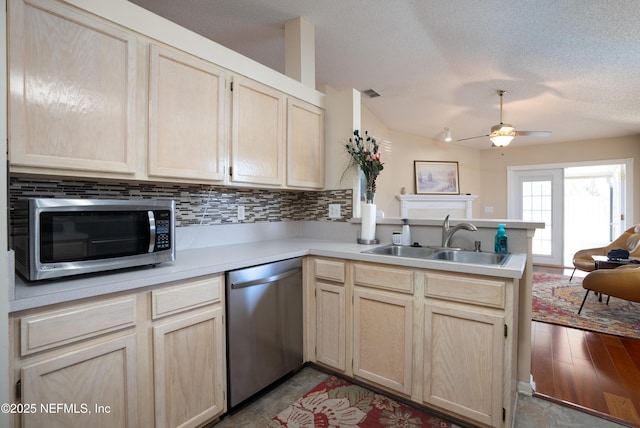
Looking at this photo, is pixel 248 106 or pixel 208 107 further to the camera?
pixel 248 106

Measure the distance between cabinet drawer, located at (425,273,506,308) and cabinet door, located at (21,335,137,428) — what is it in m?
1.45

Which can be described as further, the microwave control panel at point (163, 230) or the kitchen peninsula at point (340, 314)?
the microwave control panel at point (163, 230)

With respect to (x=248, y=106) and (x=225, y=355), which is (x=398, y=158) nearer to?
(x=248, y=106)

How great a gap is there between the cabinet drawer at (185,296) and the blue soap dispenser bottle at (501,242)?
1659 mm

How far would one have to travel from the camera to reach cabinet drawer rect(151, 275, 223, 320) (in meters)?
1.35

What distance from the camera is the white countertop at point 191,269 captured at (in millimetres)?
Result: 1068

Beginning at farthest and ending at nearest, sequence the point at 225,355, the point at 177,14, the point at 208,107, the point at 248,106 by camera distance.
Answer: the point at 177,14 → the point at 248,106 → the point at 208,107 → the point at 225,355

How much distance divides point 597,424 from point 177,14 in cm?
380

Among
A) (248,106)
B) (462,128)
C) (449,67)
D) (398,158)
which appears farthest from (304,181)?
(462,128)

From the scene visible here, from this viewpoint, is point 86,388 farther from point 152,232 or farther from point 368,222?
point 368,222

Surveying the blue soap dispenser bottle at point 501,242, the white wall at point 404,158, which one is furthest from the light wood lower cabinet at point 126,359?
the white wall at point 404,158

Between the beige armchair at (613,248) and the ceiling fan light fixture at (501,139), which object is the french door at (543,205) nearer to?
the beige armchair at (613,248)

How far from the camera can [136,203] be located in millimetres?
1407

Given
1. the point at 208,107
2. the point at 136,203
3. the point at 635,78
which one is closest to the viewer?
the point at 136,203
